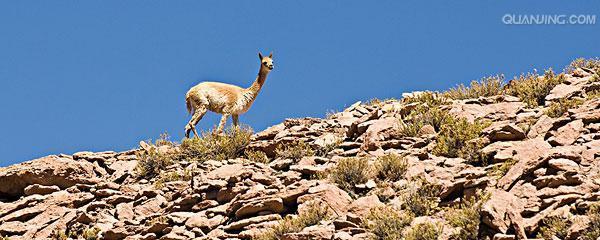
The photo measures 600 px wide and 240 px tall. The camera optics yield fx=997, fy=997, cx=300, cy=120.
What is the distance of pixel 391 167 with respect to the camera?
52.2 ft

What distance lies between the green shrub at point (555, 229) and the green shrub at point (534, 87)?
6.26m

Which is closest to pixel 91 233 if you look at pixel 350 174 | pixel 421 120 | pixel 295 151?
pixel 295 151

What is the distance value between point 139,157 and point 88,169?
992mm

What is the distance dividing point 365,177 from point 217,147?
168 inches

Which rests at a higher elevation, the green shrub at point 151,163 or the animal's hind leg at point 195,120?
the animal's hind leg at point 195,120

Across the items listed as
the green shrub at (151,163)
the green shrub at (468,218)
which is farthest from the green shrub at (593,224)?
the green shrub at (151,163)

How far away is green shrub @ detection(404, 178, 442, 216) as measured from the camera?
14453 millimetres

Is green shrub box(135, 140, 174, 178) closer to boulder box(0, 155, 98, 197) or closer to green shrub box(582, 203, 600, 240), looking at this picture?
boulder box(0, 155, 98, 197)

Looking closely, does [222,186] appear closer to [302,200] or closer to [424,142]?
[302,200]

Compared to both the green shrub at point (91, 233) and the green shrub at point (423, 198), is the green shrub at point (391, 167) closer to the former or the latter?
the green shrub at point (423, 198)

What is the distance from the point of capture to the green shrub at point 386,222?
44.6ft

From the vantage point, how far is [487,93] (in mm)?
20422

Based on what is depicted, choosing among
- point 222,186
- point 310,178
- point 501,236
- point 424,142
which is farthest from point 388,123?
point 501,236

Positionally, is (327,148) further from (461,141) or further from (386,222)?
(386,222)
